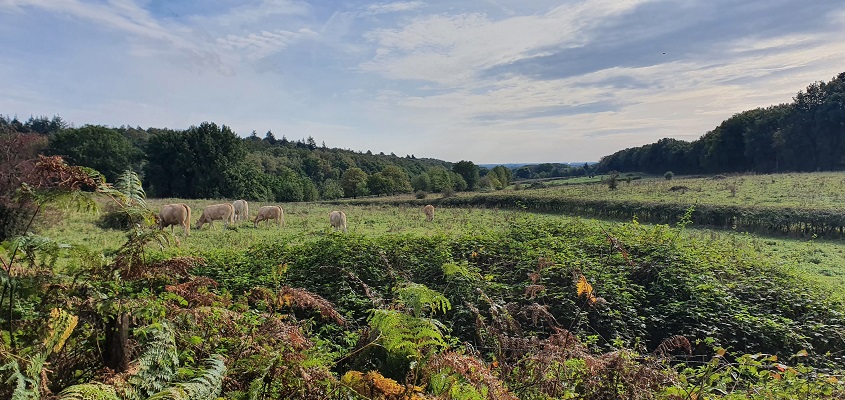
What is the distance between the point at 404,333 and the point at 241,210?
24.0 m

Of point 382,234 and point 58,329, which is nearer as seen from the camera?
point 58,329

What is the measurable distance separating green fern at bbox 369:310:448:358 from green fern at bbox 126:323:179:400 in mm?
1139

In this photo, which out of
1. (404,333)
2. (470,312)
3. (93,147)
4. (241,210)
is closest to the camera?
(404,333)

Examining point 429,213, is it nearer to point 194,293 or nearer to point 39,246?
point 194,293

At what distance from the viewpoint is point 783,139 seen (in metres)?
57.7

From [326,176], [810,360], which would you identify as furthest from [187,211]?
[326,176]

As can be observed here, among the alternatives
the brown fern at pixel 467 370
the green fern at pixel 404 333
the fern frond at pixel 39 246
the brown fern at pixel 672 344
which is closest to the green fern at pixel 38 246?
the fern frond at pixel 39 246

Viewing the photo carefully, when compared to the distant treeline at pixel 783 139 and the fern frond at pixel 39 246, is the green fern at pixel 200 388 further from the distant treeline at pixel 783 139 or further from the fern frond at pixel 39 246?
the distant treeline at pixel 783 139

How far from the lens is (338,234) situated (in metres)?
9.89

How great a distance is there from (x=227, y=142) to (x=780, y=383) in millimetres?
57744

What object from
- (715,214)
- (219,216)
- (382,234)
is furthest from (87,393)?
(715,214)

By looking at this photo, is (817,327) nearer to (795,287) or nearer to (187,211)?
(795,287)

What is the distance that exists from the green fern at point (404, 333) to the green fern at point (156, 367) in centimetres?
114

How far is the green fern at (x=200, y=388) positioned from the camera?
70.4 inches
